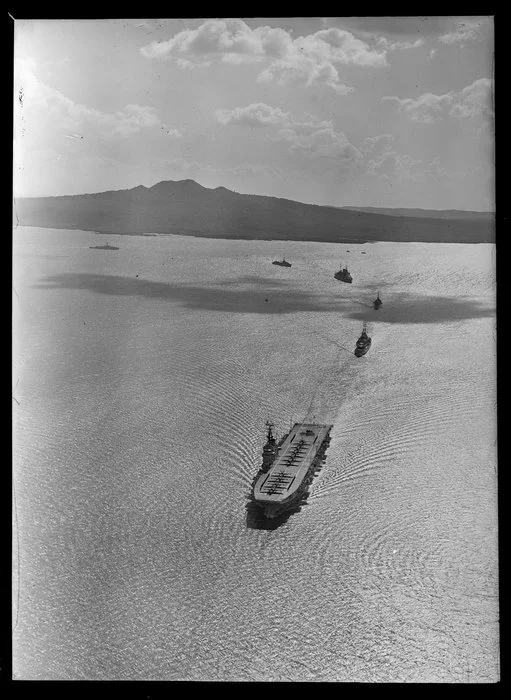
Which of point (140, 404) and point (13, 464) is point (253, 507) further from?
point (13, 464)

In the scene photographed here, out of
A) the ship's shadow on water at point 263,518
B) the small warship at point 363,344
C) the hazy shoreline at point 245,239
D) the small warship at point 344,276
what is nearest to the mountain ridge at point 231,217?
the hazy shoreline at point 245,239

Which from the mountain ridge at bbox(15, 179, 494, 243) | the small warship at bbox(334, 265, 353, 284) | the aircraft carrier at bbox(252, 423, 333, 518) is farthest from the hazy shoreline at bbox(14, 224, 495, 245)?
the aircraft carrier at bbox(252, 423, 333, 518)

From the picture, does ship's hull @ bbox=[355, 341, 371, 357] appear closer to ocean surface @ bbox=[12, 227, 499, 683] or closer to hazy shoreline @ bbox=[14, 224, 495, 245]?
ocean surface @ bbox=[12, 227, 499, 683]

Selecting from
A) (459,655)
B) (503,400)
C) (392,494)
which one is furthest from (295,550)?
(503,400)

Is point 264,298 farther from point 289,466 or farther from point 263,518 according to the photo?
point 263,518

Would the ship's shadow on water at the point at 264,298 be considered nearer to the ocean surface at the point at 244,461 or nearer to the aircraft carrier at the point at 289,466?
the ocean surface at the point at 244,461

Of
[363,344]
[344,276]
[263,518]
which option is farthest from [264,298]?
[263,518]

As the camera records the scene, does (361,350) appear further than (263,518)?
Yes
